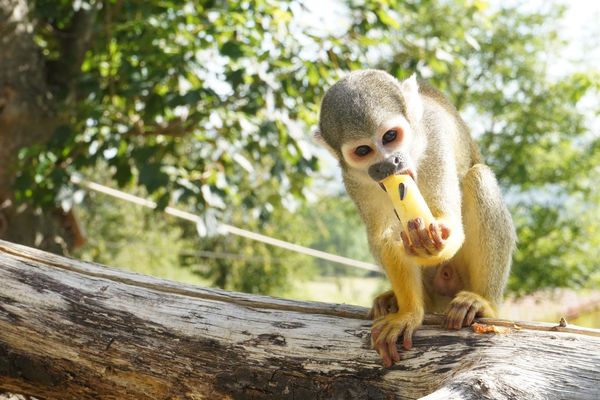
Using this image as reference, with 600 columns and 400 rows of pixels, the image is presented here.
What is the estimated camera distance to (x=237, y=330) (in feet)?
8.71

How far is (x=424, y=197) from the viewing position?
2.97 metres

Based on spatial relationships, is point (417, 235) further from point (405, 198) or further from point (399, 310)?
point (399, 310)

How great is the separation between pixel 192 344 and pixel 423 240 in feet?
3.43

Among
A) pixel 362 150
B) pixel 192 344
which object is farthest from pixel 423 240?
pixel 192 344

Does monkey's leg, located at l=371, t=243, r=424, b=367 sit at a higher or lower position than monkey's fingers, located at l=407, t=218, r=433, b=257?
lower

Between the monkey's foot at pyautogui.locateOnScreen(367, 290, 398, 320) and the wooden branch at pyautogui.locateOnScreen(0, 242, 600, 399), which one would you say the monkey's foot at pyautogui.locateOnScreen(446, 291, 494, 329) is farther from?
the monkey's foot at pyautogui.locateOnScreen(367, 290, 398, 320)

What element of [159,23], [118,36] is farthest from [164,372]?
[118,36]

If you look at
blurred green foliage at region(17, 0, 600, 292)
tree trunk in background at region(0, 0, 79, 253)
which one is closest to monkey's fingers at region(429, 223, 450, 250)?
blurred green foliage at region(17, 0, 600, 292)

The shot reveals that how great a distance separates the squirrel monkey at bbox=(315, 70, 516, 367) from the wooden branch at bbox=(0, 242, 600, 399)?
5.3 inches

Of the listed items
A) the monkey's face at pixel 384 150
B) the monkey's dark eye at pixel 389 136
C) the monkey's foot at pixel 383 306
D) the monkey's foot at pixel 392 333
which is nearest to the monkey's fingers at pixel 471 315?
the monkey's foot at pixel 392 333

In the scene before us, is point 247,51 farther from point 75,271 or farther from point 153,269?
point 153,269

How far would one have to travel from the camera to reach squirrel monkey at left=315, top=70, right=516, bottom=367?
8.70ft

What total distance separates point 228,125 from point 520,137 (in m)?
10.7

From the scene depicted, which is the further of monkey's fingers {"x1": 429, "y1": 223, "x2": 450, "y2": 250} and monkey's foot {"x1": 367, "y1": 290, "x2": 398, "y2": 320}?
monkey's foot {"x1": 367, "y1": 290, "x2": 398, "y2": 320}
